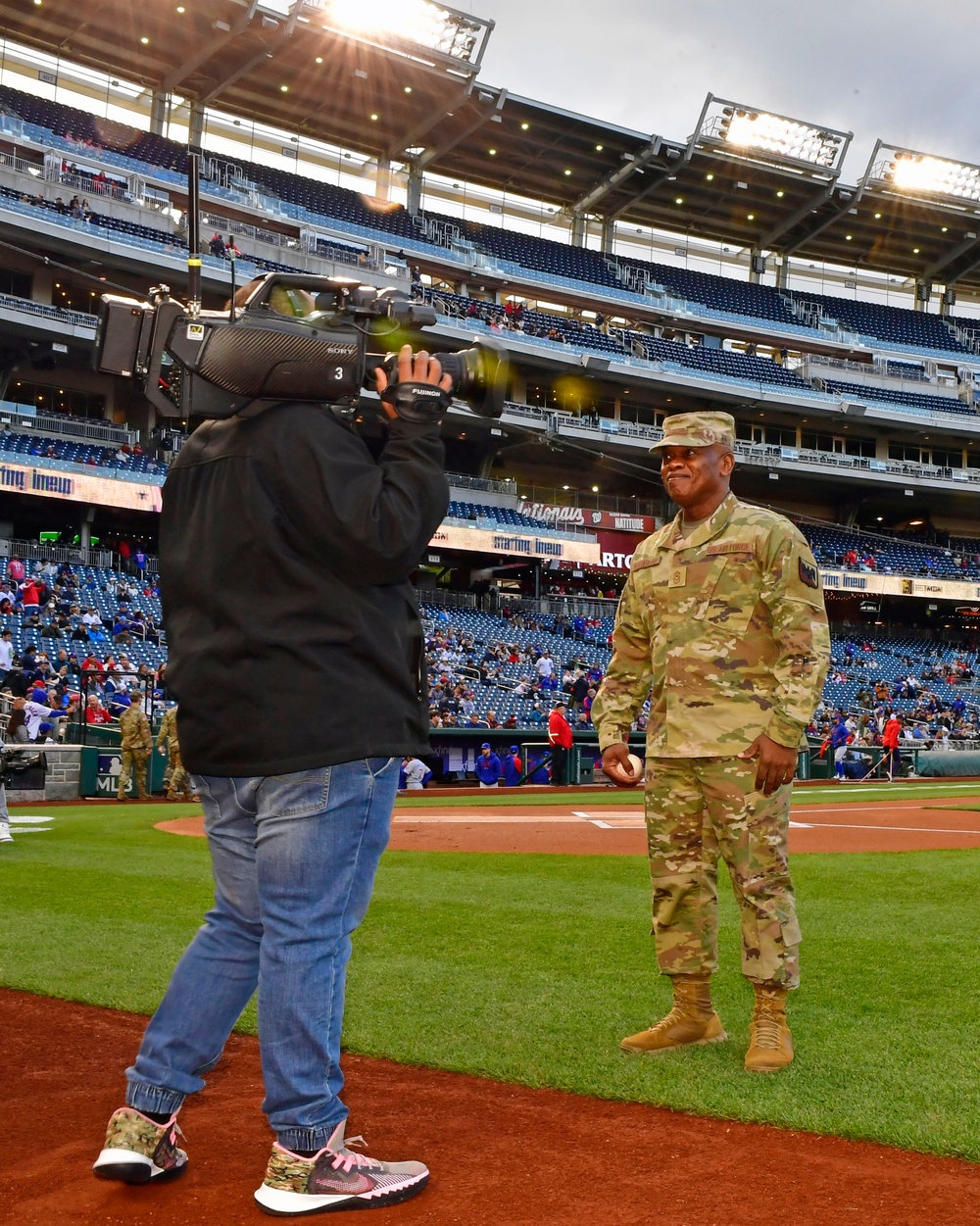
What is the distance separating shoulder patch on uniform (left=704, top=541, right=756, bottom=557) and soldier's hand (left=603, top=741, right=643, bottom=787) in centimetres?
82

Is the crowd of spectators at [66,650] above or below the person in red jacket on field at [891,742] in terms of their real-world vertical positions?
above

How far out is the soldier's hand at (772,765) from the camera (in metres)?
3.92

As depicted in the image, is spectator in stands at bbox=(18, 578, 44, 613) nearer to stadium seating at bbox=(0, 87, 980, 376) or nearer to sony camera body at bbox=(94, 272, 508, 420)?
stadium seating at bbox=(0, 87, 980, 376)

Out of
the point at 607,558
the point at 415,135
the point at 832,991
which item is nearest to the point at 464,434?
the point at 607,558

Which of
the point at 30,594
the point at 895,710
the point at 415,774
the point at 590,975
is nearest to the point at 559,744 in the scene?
the point at 415,774

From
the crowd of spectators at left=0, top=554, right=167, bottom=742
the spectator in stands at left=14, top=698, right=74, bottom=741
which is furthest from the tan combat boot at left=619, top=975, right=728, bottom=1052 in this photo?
the spectator in stands at left=14, top=698, right=74, bottom=741

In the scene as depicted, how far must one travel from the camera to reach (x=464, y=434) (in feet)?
151

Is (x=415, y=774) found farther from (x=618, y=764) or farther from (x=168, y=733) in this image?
(x=618, y=764)

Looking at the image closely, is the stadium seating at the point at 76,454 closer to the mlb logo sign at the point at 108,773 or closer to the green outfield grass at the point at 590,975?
the mlb logo sign at the point at 108,773

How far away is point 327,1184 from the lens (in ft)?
8.40

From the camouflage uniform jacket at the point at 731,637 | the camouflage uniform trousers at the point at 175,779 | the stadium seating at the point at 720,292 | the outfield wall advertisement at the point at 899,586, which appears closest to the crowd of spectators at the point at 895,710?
the outfield wall advertisement at the point at 899,586

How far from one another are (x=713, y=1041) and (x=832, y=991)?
36.3 inches

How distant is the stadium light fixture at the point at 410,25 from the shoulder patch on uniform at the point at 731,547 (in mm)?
44458

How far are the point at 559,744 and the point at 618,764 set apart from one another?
18962 millimetres
